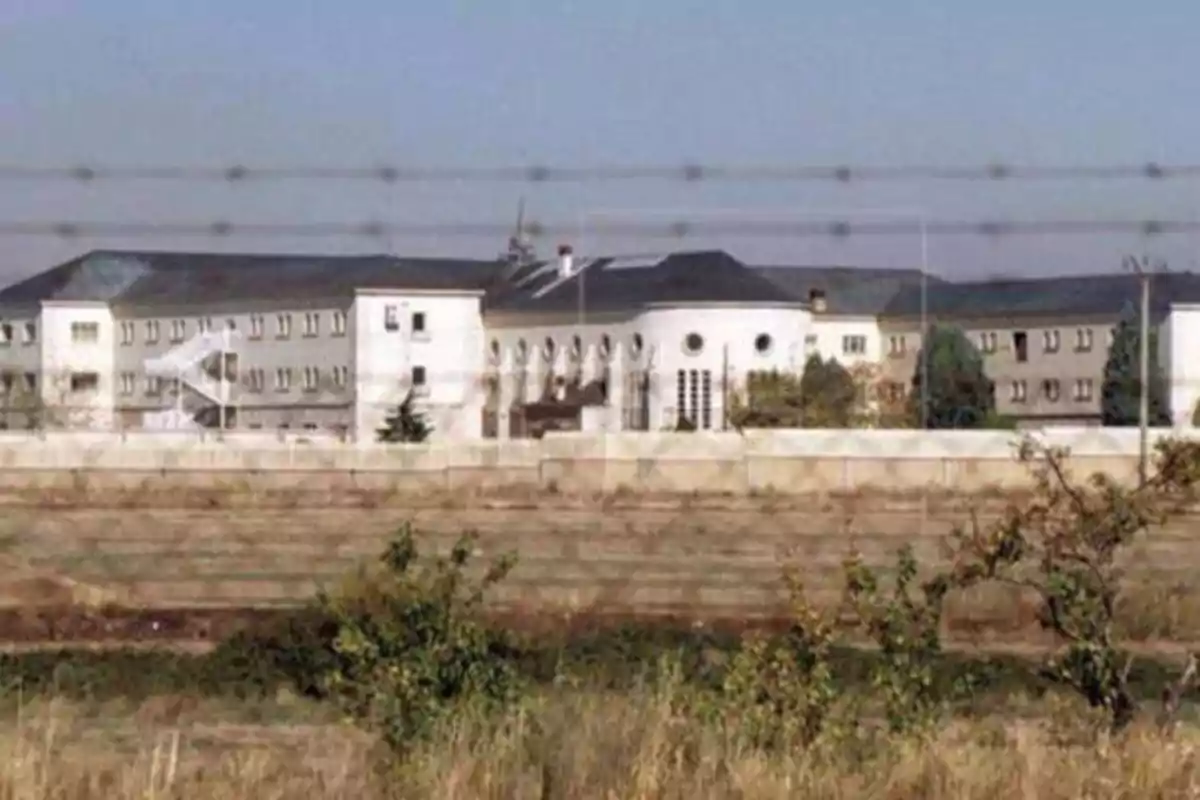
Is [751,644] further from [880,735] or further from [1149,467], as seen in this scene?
[1149,467]

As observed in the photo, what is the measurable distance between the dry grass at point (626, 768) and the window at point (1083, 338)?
642 centimetres

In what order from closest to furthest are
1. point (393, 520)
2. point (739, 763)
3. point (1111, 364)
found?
point (739, 763), point (1111, 364), point (393, 520)

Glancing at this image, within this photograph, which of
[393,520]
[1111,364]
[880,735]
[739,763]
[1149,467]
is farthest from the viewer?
[393,520]

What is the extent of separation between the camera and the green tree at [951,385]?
48.2ft

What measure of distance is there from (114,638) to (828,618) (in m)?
7.70

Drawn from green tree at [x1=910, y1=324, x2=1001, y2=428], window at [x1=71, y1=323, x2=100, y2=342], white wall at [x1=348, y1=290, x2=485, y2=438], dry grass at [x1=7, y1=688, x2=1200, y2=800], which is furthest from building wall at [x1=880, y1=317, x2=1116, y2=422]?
dry grass at [x1=7, y1=688, x2=1200, y2=800]

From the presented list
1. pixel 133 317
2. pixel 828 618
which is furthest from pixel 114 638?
pixel 828 618

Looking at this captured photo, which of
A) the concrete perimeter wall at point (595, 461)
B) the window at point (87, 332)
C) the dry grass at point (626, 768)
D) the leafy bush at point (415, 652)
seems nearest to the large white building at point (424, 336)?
the window at point (87, 332)

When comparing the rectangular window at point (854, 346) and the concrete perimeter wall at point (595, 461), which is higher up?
the rectangular window at point (854, 346)

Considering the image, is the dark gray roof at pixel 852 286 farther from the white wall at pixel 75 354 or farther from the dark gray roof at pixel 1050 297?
the white wall at pixel 75 354

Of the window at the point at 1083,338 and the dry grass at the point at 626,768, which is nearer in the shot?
the dry grass at the point at 626,768

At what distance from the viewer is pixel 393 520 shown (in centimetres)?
1617

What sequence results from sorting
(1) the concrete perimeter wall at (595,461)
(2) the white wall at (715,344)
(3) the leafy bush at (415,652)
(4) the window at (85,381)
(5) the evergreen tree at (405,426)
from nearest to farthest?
(3) the leafy bush at (415,652), (4) the window at (85,381), (5) the evergreen tree at (405,426), (2) the white wall at (715,344), (1) the concrete perimeter wall at (595,461)

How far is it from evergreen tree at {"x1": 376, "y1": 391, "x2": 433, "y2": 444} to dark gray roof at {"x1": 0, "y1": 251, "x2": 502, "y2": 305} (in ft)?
2.13
